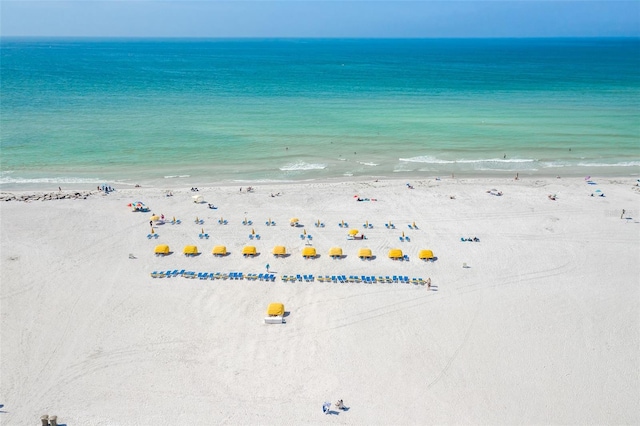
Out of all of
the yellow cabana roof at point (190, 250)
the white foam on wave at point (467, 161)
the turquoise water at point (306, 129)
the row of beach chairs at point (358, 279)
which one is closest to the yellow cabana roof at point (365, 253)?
the row of beach chairs at point (358, 279)

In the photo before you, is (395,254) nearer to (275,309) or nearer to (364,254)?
(364,254)

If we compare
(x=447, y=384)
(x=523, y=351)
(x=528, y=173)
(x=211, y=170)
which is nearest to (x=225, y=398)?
(x=447, y=384)

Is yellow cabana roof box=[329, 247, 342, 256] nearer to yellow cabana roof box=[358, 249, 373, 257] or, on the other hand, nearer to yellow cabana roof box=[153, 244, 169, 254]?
yellow cabana roof box=[358, 249, 373, 257]

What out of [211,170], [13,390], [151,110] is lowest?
[13,390]

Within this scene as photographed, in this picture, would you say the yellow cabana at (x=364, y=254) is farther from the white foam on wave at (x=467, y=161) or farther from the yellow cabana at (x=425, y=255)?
the white foam on wave at (x=467, y=161)

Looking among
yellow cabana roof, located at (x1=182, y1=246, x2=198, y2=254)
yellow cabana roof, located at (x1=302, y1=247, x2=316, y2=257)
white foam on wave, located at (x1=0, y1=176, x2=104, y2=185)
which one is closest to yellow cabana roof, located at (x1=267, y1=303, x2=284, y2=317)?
yellow cabana roof, located at (x1=302, y1=247, x2=316, y2=257)

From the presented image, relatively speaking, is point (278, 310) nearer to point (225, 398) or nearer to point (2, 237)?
point (225, 398)

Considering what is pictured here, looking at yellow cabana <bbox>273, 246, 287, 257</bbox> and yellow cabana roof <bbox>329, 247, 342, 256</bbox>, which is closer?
yellow cabana roof <bbox>329, 247, 342, 256</bbox>
